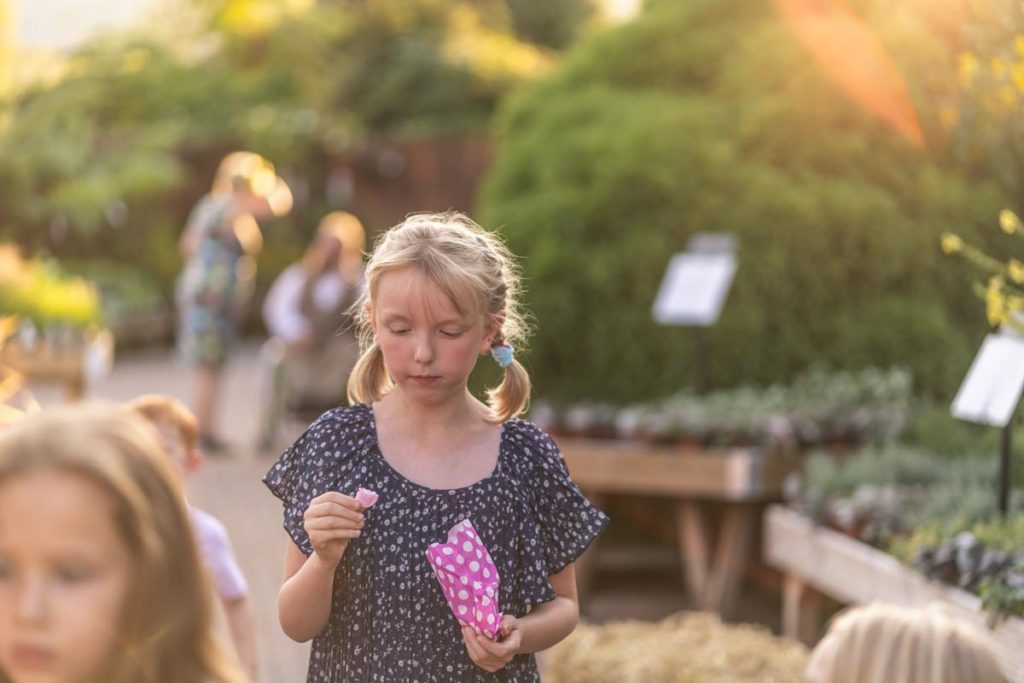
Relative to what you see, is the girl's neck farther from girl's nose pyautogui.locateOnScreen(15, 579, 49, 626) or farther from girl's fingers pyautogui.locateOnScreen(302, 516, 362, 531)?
girl's nose pyautogui.locateOnScreen(15, 579, 49, 626)

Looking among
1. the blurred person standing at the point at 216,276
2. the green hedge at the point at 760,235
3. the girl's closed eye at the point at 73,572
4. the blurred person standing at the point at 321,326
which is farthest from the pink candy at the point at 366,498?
the blurred person standing at the point at 216,276

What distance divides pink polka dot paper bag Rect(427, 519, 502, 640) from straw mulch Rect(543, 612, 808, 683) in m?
2.24

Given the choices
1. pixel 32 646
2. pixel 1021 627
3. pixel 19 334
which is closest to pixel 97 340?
pixel 19 334

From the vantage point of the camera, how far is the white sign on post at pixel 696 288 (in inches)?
266

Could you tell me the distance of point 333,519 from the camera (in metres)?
2.36

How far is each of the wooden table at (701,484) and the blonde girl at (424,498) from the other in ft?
12.6

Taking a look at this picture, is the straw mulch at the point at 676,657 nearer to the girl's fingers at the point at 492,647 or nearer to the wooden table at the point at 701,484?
the wooden table at the point at 701,484

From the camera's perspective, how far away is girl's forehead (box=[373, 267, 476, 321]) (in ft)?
8.04

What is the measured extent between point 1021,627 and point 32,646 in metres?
3.06

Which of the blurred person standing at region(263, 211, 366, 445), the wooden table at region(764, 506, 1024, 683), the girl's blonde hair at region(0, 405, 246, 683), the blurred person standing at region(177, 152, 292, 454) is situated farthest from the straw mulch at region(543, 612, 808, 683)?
the blurred person standing at region(177, 152, 292, 454)

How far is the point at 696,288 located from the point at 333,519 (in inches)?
181

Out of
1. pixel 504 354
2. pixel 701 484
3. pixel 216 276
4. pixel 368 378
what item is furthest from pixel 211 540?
pixel 216 276

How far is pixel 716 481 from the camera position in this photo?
6.44 meters

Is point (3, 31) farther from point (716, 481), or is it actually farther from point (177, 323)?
point (716, 481)
